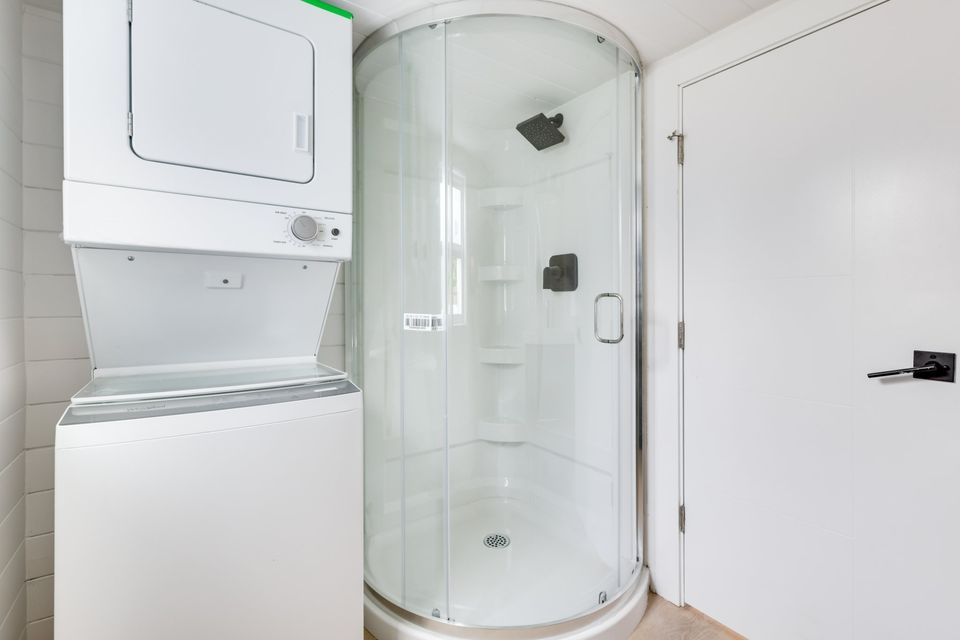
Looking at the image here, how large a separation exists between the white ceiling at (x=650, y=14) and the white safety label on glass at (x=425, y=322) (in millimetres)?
1005

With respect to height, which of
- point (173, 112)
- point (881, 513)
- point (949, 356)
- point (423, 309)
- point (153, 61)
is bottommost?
point (881, 513)

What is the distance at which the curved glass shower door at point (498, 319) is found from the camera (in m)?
1.50

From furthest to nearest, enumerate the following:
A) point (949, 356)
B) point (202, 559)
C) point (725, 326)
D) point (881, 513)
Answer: point (725, 326), point (881, 513), point (949, 356), point (202, 559)

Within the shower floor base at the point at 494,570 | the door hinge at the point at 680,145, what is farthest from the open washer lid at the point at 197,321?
the door hinge at the point at 680,145

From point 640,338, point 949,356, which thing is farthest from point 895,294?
point 640,338

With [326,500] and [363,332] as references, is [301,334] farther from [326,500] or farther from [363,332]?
[326,500]

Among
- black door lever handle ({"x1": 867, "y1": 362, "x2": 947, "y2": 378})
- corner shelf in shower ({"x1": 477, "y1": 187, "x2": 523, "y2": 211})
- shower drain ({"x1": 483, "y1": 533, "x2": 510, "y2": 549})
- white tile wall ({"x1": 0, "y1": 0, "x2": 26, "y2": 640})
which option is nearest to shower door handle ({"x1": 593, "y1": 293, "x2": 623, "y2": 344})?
corner shelf in shower ({"x1": 477, "y1": 187, "x2": 523, "y2": 211})

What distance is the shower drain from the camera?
176cm

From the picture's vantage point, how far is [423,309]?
1492 millimetres

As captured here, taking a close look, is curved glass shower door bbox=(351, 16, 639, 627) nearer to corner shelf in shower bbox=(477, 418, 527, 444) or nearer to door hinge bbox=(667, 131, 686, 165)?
corner shelf in shower bbox=(477, 418, 527, 444)

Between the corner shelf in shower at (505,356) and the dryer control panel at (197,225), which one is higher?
the dryer control panel at (197,225)

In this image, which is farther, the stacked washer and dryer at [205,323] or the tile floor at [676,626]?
the tile floor at [676,626]

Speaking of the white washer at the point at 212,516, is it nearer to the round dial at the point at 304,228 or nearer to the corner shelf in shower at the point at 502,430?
the round dial at the point at 304,228

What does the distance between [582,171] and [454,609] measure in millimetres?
1578
